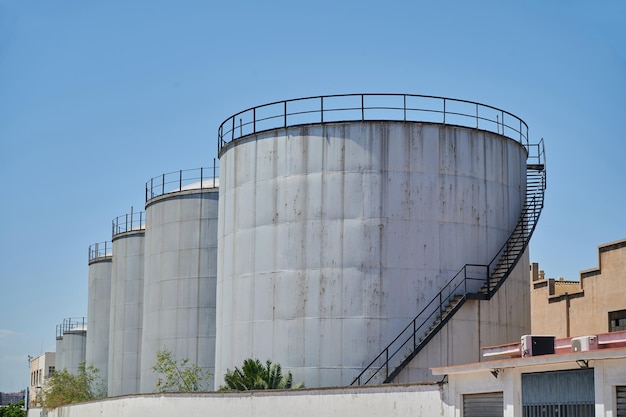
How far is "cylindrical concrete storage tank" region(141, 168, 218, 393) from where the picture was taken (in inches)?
2023

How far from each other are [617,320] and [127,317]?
2792cm

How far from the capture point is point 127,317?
6166 cm

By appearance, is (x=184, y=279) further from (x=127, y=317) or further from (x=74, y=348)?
(x=74, y=348)

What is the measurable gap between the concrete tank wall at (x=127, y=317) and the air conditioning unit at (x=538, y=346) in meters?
39.2

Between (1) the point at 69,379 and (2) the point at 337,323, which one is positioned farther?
(1) the point at 69,379

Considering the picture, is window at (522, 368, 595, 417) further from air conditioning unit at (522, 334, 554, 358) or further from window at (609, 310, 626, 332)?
window at (609, 310, 626, 332)

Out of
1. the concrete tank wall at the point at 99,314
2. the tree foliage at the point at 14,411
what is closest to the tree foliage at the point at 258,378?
the concrete tank wall at the point at 99,314

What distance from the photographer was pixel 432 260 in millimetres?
36906

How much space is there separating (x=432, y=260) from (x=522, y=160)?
22.7 feet

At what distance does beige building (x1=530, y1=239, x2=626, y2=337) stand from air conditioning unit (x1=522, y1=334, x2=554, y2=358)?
2452 cm

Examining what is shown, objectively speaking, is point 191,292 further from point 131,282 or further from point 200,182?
point 131,282

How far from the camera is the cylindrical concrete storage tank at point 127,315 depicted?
60.6 metres

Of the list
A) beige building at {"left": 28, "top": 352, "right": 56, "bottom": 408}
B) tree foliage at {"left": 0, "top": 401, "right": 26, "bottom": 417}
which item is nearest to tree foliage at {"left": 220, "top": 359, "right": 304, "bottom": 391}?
tree foliage at {"left": 0, "top": 401, "right": 26, "bottom": 417}

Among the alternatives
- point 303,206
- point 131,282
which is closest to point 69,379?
point 131,282
